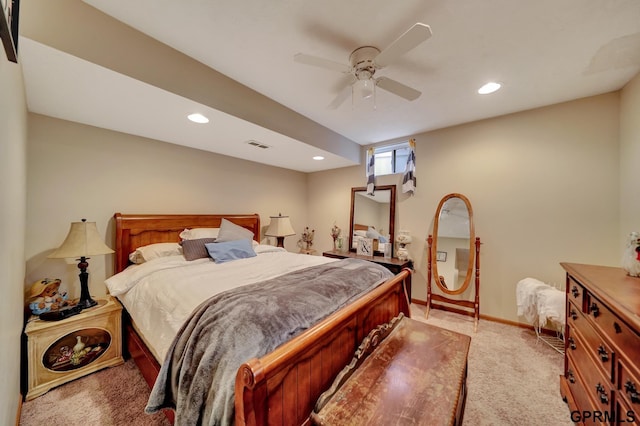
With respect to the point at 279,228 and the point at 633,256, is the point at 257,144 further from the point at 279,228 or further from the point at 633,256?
the point at 633,256

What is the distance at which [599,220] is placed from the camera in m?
2.32

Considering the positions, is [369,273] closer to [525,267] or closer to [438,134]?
[525,267]

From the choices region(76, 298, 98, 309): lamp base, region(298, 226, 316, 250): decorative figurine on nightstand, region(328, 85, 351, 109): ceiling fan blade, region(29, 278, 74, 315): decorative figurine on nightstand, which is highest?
region(328, 85, 351, 109): ceiling fan blade

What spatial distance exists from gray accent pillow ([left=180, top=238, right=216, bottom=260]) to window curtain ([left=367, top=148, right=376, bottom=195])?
101 inches

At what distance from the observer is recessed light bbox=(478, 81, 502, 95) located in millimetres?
2129

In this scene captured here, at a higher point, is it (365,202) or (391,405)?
(365,202)

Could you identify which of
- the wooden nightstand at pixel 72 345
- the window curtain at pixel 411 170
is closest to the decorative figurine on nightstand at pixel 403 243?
the window curtain at pixel 411 170

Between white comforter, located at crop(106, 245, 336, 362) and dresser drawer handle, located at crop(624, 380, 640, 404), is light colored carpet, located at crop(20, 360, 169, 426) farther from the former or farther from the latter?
dresser drawer handle, located at crop(624, 380, 640, 404)

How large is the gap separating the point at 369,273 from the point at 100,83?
2.48 meters

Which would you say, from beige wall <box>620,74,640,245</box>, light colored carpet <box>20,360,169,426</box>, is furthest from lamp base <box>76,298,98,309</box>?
Answer: beige wall <box>620,74,640,245</box>

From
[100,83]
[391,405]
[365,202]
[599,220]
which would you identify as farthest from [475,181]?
[100,83]

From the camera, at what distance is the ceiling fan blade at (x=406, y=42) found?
1.17 meters

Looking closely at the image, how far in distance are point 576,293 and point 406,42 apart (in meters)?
1.94

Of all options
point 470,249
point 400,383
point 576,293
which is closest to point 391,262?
point 470,249
